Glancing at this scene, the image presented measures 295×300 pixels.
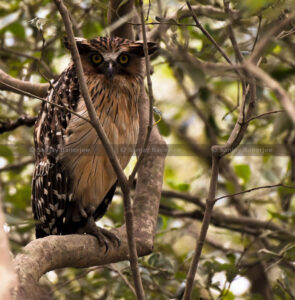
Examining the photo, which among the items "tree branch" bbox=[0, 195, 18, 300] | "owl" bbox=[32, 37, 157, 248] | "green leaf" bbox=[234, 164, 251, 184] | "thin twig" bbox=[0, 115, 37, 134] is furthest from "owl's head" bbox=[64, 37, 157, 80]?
"tree branch" bbox=[0, 195, 18, 300]

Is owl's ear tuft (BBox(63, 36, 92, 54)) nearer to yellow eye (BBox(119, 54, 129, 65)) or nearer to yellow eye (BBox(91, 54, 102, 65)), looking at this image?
yellow eye (BBox(91, 54, 102, 65))

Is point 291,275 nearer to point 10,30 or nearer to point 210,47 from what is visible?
point 210,47

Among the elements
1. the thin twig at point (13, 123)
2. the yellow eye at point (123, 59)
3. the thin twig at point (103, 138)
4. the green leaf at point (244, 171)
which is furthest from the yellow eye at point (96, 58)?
the green leaf at point (244, 171)

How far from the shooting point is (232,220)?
3.98m

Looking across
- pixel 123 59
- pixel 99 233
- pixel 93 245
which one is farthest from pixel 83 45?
pixel 93 245

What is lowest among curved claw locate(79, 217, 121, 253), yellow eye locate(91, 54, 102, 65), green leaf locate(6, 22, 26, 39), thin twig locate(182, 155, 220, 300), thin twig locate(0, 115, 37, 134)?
curved claw locate(79, 217, 121, 253)

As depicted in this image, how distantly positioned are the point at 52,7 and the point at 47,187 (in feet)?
5.60

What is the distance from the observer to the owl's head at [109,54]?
3.11 m

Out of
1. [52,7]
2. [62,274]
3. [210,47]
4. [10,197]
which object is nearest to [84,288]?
[62,274]

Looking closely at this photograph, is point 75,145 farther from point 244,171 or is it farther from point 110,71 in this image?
point 244,171

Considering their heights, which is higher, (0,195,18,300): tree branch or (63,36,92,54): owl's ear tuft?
(63,36,92,54): owl's ear tuft

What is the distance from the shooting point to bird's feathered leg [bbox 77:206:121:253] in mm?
2672

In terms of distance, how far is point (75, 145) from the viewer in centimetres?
305

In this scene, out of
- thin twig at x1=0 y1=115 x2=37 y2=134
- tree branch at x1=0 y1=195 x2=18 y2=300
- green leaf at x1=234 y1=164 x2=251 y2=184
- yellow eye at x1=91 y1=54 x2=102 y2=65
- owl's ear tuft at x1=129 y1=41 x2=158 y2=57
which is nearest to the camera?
tree branch at x1=0 y1=195 x2=18 y2=300
